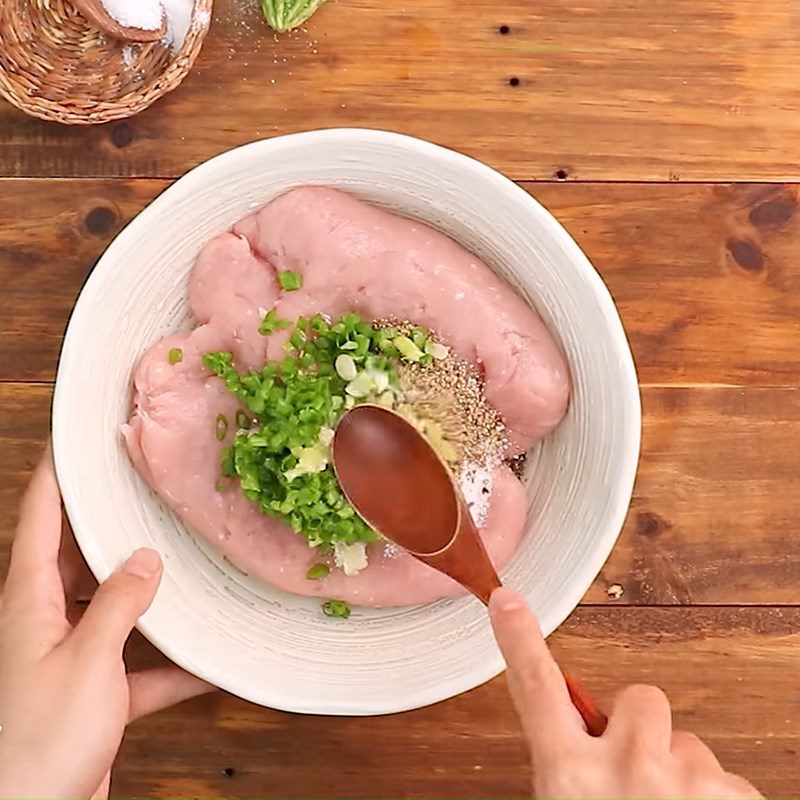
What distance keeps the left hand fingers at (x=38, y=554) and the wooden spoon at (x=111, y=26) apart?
0.61 m

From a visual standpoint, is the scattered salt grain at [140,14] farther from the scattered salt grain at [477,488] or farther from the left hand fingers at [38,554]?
the scattered salt grain at [477,488]

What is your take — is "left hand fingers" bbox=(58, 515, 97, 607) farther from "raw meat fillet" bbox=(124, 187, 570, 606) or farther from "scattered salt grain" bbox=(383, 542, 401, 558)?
"scattered salt grain" bbox=(383, 542, 401, 558)

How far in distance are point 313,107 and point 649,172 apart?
1.63 ft

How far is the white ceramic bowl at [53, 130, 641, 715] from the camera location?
126cm

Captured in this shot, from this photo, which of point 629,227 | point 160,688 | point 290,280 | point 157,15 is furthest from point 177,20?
point 160,688

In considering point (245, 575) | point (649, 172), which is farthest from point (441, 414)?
point (649, 172)

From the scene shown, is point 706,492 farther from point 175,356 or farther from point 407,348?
point 175,356

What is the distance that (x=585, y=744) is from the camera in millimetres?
1025

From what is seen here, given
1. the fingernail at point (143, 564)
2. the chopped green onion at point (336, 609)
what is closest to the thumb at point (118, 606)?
the fingernail at point (143, 564)

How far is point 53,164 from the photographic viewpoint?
1486 millimetres

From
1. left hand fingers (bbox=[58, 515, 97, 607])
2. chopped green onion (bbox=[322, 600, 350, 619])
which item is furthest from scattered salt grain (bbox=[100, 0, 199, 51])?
chopped green onion (bbox=[322, 600, 350, 619])

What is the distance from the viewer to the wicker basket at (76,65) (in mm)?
1424

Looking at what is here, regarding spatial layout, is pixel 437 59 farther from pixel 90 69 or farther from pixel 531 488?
pixel 531 488

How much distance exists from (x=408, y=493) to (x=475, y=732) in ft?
1.45
